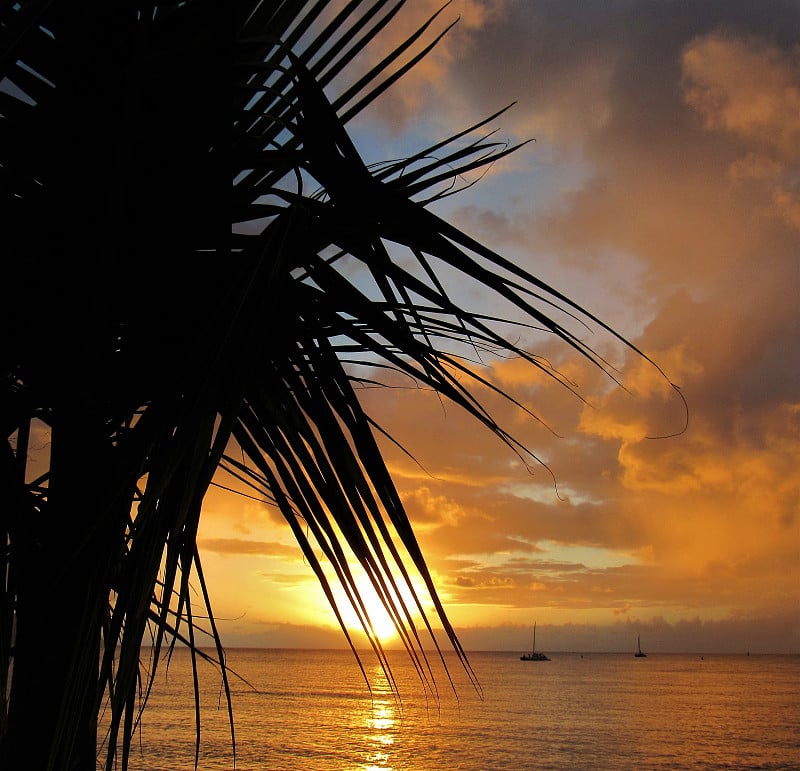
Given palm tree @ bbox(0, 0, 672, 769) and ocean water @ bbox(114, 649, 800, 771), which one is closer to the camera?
palm tree @ bbox(0, 0, 672, 769)

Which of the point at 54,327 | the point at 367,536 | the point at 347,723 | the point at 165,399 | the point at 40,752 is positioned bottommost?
the point at 347,723

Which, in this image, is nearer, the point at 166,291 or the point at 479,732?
the point at 166,291

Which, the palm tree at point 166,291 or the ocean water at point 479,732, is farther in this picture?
the ocean water at point 479,732

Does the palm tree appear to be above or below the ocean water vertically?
above

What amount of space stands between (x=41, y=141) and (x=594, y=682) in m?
91.3

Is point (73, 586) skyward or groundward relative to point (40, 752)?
skyward

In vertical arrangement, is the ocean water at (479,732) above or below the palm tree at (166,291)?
below

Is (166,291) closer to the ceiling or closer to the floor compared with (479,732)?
closer to the ceiling

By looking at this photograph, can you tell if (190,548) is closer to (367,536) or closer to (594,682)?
(367,536)

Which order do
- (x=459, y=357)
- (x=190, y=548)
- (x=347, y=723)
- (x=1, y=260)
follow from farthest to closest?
(x=347, y=723) → (x=459, y=357) → (x=1, y=260) → (x=190, y=548)

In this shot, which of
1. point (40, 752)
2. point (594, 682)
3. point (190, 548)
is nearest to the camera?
point (190, 548)

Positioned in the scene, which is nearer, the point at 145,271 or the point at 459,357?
the point at 145,271

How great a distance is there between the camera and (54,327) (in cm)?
147

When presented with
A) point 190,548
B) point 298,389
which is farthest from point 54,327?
point 190,548
